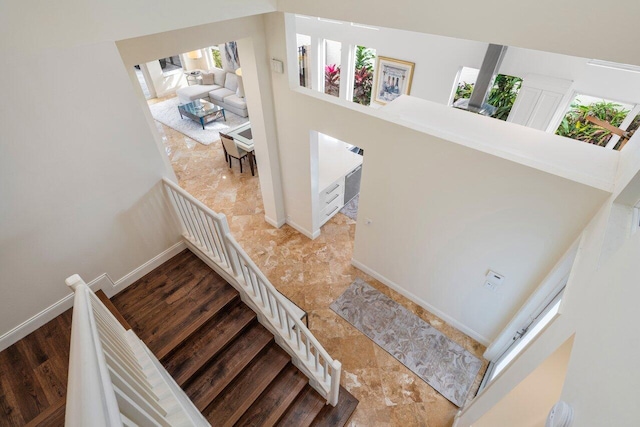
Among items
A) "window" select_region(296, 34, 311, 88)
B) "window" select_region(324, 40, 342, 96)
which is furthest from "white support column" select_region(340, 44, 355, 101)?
"window" select_region(296, 34, 311, 88)

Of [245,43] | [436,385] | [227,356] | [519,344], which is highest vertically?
[245,43]

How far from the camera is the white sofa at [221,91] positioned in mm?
8891

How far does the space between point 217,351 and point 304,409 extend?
3.66 ft

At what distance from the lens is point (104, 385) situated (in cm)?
104

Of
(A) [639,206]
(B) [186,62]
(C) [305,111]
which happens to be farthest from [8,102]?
(B) [186,62]

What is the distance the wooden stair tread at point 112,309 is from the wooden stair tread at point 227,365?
30.4 inches

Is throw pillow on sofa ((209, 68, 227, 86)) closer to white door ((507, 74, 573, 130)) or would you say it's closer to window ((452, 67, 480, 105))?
window ((452, 67, 480, 105))

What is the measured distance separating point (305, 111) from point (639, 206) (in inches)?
125

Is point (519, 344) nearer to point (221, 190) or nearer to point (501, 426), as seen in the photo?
point (501, 426)

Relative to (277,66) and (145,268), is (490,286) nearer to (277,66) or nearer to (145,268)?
(277,66)

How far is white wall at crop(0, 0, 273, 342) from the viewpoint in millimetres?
1953

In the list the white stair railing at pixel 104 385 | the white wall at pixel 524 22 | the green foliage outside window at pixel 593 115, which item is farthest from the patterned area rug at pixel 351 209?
the white stair railing at pixel 104 385

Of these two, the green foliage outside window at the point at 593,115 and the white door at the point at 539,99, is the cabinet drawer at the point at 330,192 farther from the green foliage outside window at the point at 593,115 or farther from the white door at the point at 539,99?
the green foliage outside window at the point at 593,115

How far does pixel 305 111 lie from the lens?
12.5 ft
